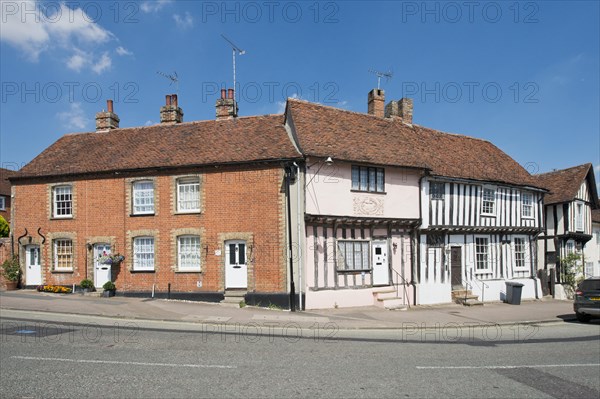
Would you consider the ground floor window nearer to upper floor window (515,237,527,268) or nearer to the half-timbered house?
upper floor window (515,237,527,268)

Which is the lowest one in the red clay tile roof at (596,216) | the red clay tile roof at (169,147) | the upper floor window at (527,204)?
the red clay tile roof at (596,216)

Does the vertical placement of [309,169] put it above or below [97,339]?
above

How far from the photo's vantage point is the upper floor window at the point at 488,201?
22031mm

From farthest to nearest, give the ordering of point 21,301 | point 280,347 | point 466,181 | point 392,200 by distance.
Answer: point 466,181, point 392,200, point 21,301, point 280,347

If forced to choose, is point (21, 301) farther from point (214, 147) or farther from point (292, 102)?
point (292, 102)

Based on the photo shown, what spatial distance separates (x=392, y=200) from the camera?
18969 mm

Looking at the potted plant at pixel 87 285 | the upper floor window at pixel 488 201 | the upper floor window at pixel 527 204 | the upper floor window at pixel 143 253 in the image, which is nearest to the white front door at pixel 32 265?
the potted plant at pixel 87 285

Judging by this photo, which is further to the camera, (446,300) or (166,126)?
(166,126)

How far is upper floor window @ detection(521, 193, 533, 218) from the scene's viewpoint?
2372 centimetres

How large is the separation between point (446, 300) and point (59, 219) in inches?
723

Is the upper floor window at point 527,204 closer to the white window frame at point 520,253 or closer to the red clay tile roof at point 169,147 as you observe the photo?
the white window frame at point 520,253

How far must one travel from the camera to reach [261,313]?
15469 millimetres

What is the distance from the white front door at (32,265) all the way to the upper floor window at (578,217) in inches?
1172

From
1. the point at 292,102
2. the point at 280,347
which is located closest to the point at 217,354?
the point at 280,347
